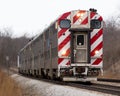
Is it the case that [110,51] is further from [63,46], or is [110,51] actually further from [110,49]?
[63,46]

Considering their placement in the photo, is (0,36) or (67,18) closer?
(67,18)

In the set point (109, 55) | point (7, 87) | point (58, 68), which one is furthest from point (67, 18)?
point (109, 55)

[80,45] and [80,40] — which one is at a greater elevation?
[80,40]

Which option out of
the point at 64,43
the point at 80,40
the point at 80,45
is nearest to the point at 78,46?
the point at 80,45

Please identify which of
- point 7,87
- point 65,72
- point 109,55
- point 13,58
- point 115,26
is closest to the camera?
point 7,87

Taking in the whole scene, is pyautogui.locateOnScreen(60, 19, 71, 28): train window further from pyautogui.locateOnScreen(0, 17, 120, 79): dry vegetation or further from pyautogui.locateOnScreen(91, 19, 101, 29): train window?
pyautogui.locateOnScreen(0, 17, 120, 79): dry vegetation

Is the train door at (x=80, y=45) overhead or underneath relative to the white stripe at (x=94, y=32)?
underneath

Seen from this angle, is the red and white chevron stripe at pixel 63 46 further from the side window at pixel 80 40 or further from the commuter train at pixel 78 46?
the side window at pixel 80 40

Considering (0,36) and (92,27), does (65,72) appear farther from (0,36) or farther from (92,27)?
(0,36)

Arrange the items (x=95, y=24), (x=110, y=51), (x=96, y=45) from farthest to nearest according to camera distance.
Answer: (x=110, y=51) → (x=95, y=24) → (x=96, y=45)

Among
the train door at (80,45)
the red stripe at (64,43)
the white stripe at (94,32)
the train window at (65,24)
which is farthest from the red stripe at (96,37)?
the train window at (65,24)

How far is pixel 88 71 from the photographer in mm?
23109

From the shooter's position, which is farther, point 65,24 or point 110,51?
point 110,51

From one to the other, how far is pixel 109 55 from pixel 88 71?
158ft
